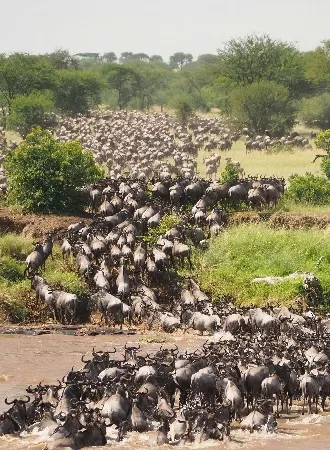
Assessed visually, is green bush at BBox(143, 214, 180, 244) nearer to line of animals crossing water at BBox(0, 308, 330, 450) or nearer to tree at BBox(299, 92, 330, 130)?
line of animals crossing water at BBox(0, 308, 330, 450)

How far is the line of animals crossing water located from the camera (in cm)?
1257

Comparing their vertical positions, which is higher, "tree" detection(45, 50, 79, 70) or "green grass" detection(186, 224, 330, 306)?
"tree" detection(45, 50, 79, 70)

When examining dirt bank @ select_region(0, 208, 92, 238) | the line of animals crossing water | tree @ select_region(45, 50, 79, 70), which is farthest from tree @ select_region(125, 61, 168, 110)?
the line of animals crossing water

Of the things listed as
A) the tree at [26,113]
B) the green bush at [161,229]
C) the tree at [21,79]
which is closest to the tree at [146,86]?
the tree at [21,79]

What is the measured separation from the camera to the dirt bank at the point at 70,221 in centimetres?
2653

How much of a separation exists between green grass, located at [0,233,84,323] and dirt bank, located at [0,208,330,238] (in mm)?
647

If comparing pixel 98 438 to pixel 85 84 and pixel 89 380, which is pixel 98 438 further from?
pixel 85 84

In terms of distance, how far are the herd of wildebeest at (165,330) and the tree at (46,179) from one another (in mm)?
554

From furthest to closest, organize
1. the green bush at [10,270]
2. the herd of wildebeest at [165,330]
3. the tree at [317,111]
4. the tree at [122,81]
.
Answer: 1. the tree at [122,81]
2. the tree at [317,111]
3. the green bush at [10,270]
4. the herd of wildebeest at [165,330]

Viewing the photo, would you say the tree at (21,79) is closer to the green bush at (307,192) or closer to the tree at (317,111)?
the tree at (317,111)

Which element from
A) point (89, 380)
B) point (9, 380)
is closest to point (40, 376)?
point (9, 380)

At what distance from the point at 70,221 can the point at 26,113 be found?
37.2 m

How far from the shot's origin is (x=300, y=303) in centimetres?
2150

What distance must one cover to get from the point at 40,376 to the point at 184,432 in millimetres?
5232
